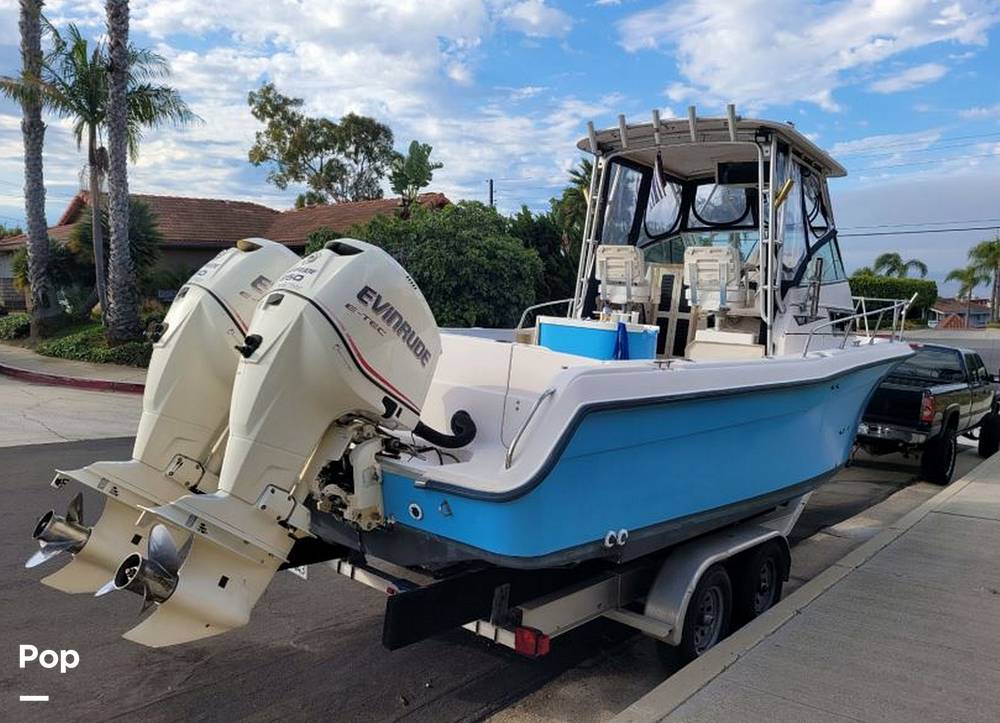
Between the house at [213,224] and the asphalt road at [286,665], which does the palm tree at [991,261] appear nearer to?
the house at [213,224]

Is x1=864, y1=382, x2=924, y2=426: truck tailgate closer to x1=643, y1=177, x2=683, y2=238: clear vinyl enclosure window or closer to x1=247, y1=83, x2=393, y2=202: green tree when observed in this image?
x1=643, y1=177, x2=683, y2=238: clear vinyl enclosure window

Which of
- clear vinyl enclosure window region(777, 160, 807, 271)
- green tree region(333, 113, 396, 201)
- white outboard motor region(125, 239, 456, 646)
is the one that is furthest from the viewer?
green tree region(333, 113, 396, 201)

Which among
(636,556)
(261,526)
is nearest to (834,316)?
(636,556)

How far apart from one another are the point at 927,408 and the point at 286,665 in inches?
279

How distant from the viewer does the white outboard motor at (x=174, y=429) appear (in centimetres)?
364

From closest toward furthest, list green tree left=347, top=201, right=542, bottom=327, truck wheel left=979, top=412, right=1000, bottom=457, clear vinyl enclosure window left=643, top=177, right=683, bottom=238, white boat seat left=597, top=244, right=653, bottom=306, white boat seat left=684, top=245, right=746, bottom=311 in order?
white boat seat left=684, top=245, right=746, bottom=311, white boat seat left=597, top=244, right=653, bottom=306, clear vinyl enclosure window left=643, top=177, right=683, bottom=238, truck wheel left=979, top=412, right=1000, bottom=457, green tree left=347, top=201, right=542, bottom=327

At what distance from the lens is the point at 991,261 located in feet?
181

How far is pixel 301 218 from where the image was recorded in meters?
31.0

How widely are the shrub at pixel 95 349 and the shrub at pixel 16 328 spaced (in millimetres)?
2626

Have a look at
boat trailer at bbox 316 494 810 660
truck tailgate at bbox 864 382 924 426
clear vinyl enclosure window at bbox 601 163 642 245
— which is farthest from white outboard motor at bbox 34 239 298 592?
truck tailgate at bbox 864 382 924 426

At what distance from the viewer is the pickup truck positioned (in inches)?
337

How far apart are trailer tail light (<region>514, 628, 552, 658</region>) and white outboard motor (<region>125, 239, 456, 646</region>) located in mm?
780

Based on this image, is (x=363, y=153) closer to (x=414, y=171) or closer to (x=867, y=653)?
→ (x=414, y=171)

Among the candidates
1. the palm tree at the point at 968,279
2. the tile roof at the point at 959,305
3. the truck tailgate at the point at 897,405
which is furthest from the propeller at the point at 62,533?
the tile roof at the point at 959,305
